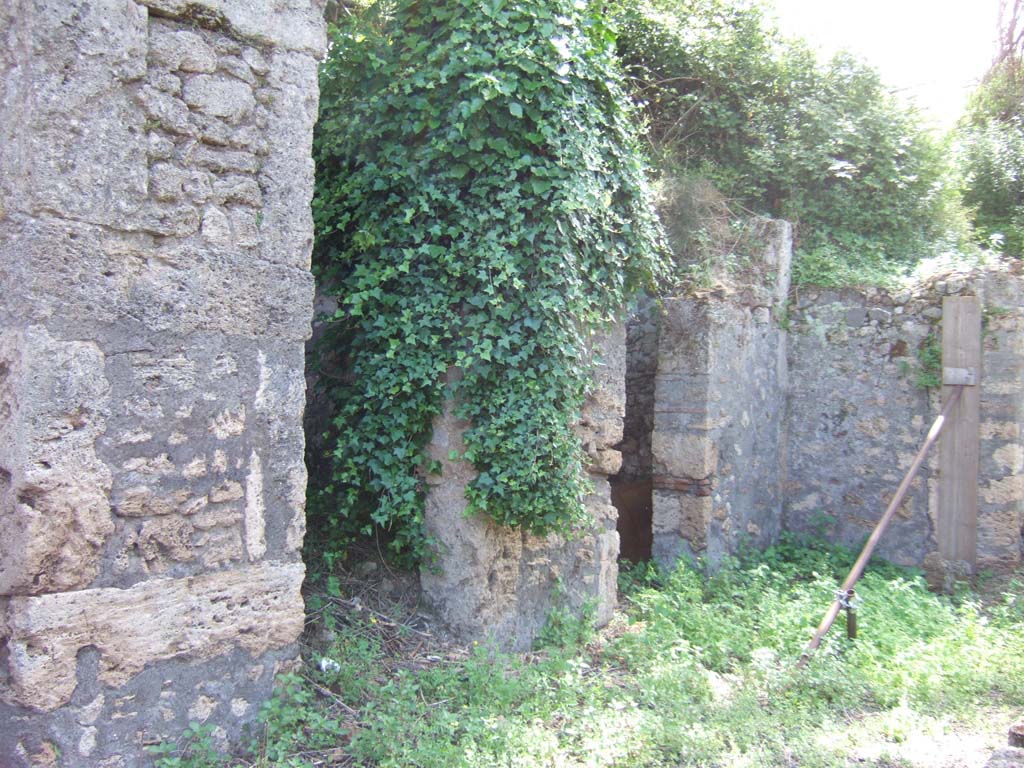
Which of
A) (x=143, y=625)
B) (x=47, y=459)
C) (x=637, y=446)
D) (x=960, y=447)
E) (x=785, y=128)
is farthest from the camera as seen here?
(x=785, y=128)

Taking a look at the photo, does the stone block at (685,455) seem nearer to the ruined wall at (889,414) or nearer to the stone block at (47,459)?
the ruined wall at (889,414)

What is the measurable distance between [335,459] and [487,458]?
2.64 feet

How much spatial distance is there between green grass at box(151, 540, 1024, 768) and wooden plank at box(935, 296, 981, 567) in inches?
40.6

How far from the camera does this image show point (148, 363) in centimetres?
337

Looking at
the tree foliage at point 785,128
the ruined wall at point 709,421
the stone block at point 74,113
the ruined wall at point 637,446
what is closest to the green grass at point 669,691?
the ruined wall at point 709,421

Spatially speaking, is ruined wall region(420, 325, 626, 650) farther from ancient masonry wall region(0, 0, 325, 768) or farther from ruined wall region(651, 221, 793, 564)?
ruined wall region(651, 221, 793, 564)

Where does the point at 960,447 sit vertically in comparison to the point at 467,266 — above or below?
below

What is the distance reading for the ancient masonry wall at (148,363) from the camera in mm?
3094

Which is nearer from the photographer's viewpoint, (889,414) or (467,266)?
(467,266)

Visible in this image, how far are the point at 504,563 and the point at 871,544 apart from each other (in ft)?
7.97

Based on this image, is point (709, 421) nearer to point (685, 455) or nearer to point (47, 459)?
point (685, 455)

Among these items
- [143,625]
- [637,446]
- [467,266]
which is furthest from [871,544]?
[143,625]

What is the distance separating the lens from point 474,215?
471 cm

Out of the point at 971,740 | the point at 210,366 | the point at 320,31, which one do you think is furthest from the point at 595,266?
the point at 971,740
